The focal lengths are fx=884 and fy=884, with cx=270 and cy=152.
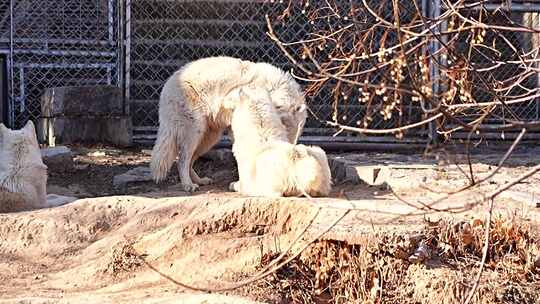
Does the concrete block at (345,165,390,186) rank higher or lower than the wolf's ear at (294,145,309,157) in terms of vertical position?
lower

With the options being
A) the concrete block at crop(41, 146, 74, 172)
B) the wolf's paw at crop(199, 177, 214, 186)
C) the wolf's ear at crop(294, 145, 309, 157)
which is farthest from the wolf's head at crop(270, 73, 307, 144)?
the concrete block at crop(41, 146, 74, 172)

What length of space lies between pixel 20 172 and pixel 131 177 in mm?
2025

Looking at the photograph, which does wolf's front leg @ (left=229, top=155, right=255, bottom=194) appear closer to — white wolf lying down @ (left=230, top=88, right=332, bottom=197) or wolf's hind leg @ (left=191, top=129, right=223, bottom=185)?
white wolf lying down @ (left=230, top=88, right=332, bottom=197)

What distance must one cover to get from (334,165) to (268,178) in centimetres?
158

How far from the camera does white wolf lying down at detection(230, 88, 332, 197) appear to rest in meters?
6.73

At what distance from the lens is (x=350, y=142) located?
9.88 metres

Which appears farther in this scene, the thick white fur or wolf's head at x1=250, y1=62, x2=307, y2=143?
wolf's head at x1=250, y1=62, x2=307, y2=143

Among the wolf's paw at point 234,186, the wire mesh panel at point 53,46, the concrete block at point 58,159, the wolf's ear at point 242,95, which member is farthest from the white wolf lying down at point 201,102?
the wire mesh panel at point 53,46

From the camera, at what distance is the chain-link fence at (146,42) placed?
10039mm

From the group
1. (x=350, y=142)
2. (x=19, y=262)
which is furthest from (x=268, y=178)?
(x=350, y=142)

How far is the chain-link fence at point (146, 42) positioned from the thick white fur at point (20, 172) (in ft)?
10.2

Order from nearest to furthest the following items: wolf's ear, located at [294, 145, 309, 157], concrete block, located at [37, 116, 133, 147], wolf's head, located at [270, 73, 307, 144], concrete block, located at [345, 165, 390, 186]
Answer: wolf's ear, located at [294, 145, 309, 157], concrete block, located at [345, 165, 390, 186], wolf's head, located at [270, 73, 307, 144], concrete block, located at [37, 116, 133, 147]

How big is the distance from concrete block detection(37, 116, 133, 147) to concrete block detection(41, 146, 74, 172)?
1030mm

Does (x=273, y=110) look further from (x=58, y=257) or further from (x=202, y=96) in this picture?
(x=58, y=257)
